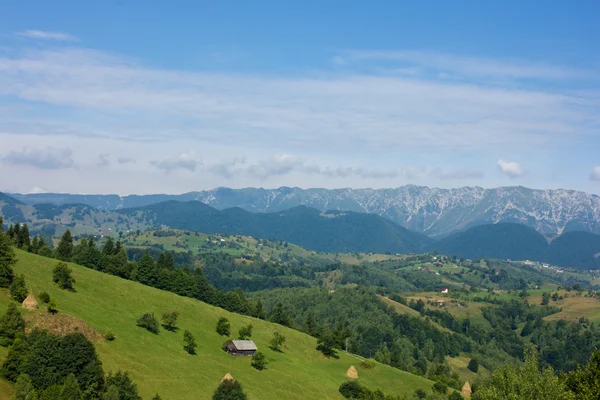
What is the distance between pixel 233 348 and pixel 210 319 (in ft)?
54.2

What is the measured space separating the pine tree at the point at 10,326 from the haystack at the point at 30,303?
21.5 ft

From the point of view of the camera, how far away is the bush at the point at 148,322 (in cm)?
9444

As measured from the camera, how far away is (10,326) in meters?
67.4

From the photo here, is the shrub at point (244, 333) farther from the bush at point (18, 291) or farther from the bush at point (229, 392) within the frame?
the bush at point (18, 291)

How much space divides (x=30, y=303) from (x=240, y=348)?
133 feet

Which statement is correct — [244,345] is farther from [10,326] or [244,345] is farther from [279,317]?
[279,317]

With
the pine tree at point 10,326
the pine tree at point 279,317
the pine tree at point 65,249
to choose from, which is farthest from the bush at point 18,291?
the pine tree at point 279,317

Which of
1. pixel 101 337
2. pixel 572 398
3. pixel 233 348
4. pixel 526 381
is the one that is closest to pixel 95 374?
pixel 101 337

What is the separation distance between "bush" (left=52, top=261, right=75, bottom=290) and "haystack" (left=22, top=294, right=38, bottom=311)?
58.2 feet

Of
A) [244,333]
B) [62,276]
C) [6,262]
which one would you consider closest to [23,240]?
[62,276]

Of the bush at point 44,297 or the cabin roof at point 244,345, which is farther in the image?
the cabin roof at point 244,345

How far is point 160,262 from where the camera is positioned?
5925 inches

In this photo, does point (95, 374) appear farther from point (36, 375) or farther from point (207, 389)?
point (207, 389)

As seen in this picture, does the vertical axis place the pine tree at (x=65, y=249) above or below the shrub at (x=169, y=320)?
above
